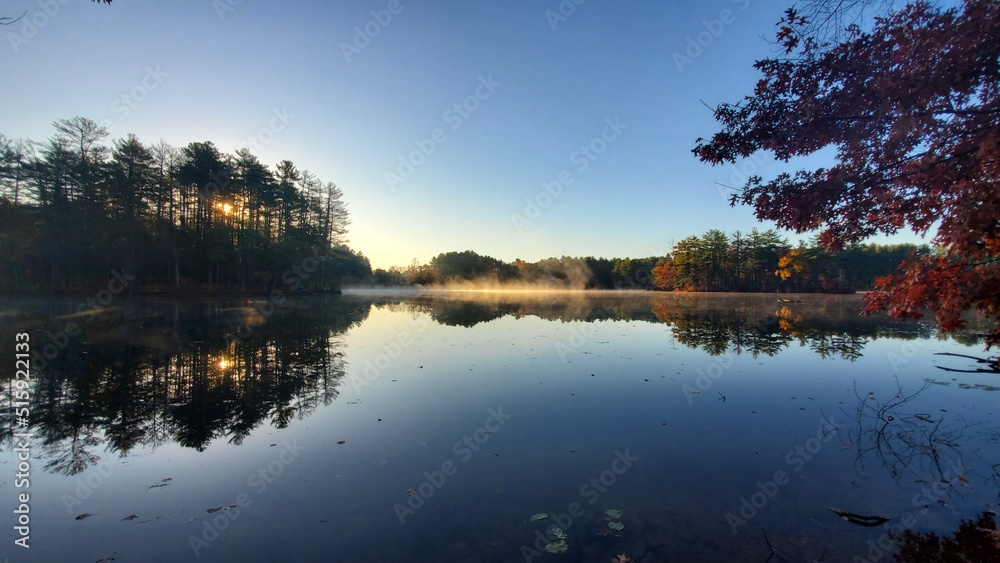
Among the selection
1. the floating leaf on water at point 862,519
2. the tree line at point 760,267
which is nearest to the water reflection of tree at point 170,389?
the floating leaf on water at point 862,519

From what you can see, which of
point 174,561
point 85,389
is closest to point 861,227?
point 174,561

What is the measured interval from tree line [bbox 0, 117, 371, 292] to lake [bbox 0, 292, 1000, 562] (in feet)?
114

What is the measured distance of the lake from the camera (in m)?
3.41

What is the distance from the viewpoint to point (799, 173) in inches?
191

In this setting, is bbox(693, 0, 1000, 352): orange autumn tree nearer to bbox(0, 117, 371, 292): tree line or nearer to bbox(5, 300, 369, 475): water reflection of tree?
bbox(5, 300, 369, 475): water reflection of tree

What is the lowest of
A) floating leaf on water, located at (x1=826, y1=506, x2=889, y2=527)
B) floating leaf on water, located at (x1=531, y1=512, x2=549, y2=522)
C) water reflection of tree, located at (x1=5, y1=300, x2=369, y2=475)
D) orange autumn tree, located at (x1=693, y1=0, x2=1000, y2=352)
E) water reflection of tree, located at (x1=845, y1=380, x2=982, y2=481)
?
water reflection of tree, located at (x1=845, y1=380, x2=982, y2=481)

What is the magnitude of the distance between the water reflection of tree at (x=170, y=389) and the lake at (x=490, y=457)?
0.06 meters

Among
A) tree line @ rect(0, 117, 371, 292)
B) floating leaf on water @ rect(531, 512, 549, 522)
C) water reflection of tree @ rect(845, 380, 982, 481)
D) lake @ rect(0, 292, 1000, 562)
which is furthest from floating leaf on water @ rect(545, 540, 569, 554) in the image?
tree line @ rect(0, 117, 371, 292)

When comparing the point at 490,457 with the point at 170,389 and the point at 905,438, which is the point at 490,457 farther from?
the point at 170,389

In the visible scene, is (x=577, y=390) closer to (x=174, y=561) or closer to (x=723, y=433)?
(x=723, y=433)

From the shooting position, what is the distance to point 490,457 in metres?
5.04

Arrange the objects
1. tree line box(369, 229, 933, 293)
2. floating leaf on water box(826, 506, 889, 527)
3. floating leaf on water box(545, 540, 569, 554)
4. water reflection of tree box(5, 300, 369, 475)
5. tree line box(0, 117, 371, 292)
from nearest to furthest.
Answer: floating leaf on water box(545, 540, 569, 554) → floating leaf on water box(826, 506, 889, 527) → water reflection of tree box(5, 300, 369, 475) → tree line box(0, 117, 371, 292) → tree line box(369, 229, 933, 293)

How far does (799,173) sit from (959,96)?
1.40 metres

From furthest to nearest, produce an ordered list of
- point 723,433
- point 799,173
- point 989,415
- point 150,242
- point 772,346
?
point 150,242, point 772,346, point 989,415, point 723,433, point 799,173
